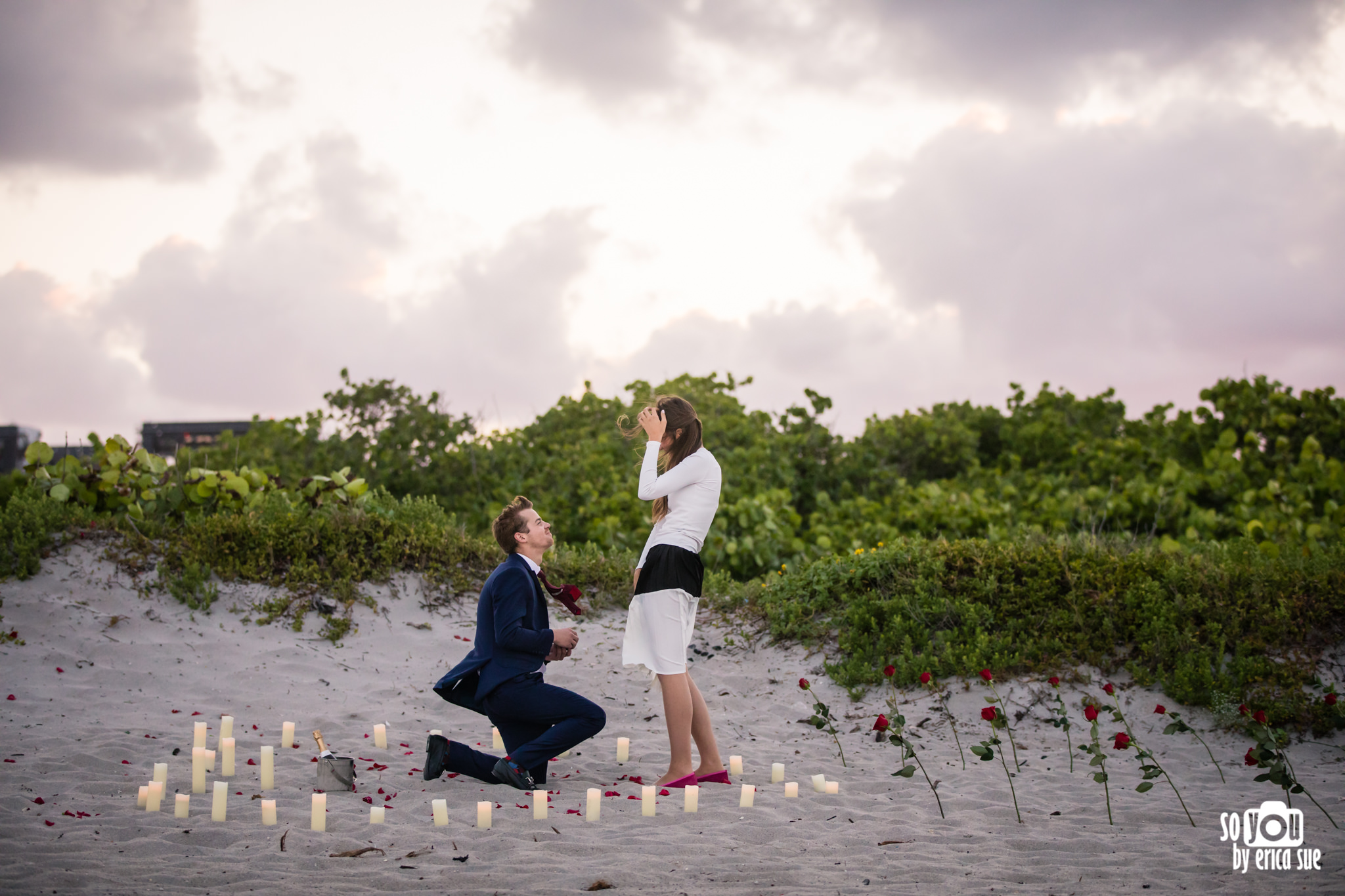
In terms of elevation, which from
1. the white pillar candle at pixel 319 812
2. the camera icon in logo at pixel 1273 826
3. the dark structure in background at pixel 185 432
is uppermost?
the dark structure in background at pixel 185 432

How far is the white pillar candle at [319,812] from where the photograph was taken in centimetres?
406

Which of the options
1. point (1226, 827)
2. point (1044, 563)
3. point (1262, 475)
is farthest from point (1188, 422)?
point (1226, 827)

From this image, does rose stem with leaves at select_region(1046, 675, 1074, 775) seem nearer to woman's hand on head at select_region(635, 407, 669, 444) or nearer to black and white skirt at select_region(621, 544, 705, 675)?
black and white skirt at select_region(621, 544, 705, 675)

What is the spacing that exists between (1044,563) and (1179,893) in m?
4.12

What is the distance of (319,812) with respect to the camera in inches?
161

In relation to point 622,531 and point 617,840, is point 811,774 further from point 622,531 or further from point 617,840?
point 622,531

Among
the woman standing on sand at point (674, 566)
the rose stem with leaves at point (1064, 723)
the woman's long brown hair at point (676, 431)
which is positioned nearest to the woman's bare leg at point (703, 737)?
the woman standing on sand at point (674, 566)

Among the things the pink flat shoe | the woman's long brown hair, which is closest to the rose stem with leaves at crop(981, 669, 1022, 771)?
the pink flat shoe

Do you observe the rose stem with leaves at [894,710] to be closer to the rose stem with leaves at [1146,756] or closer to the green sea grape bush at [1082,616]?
the green sea grape bush at [1082,616]

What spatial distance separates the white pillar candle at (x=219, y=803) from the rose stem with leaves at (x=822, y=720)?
2770 millimetres

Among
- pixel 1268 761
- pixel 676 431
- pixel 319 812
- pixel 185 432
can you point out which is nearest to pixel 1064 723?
pixel 1268 761

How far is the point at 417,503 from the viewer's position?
931 cm

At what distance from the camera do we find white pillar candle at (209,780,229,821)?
415 cm

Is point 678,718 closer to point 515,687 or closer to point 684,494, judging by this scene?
point 515,687
